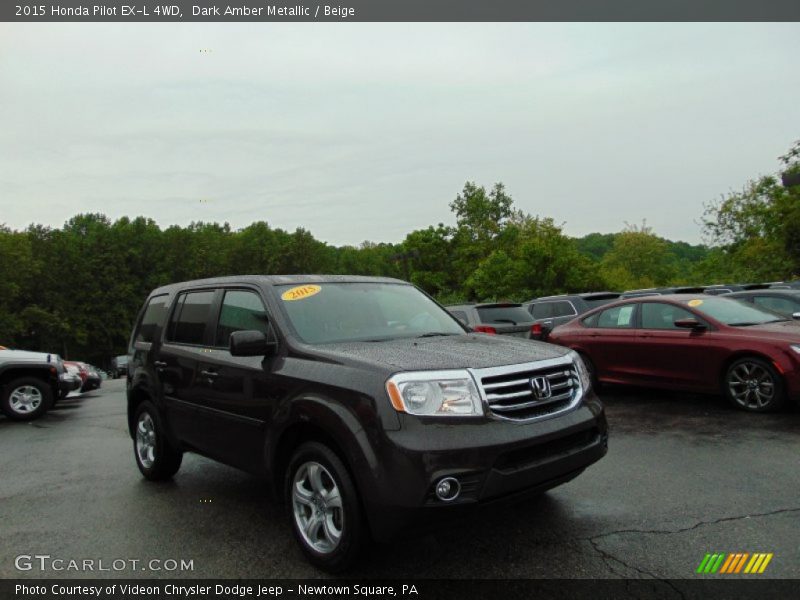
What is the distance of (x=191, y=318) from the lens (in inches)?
207

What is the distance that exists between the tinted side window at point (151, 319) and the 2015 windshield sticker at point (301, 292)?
5.94ft

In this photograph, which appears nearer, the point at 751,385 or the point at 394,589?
the point at 394,589

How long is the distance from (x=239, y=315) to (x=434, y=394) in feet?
6.57

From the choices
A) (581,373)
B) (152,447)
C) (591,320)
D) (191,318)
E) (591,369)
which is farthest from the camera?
(591,320)

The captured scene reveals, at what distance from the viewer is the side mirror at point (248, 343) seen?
3.88 meters

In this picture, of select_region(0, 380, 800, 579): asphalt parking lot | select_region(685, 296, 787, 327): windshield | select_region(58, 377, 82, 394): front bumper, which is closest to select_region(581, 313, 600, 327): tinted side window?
select_region(685, 296, 787, 327): windshield

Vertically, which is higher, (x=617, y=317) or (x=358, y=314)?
(x=358, y=314)

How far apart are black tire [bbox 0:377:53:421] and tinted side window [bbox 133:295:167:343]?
6.37 m

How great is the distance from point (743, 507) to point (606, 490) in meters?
0.93

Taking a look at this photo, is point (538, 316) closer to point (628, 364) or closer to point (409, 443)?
point (628, 364)

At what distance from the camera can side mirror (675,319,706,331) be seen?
7.75 meters

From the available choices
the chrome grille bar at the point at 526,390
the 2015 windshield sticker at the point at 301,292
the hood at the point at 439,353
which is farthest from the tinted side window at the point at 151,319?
the chrome grille bar at the point at 526,390

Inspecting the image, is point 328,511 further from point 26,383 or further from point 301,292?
point 26,383

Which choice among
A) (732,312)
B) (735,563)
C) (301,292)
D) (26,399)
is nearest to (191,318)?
(301,292)
